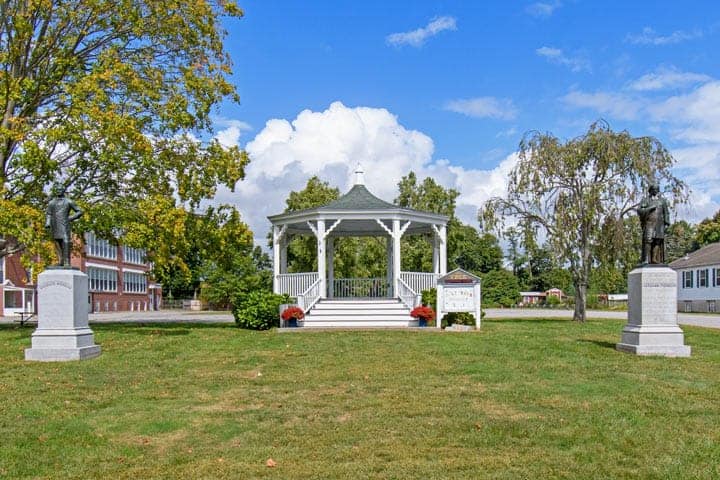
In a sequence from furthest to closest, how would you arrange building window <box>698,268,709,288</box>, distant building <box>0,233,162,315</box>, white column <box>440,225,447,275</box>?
building window <box>698,268,709,288</box> → distant building <box>0,233,162,315</box> → white column <box>440,225,447,275</box>

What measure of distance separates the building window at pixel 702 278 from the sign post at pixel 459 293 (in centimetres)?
3779

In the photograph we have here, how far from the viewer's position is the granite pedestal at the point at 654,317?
41.6 ft

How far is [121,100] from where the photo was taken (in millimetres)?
20875

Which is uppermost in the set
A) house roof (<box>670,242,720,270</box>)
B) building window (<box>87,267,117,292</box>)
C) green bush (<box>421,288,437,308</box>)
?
house roof (<box>670,242,720,270</box>)

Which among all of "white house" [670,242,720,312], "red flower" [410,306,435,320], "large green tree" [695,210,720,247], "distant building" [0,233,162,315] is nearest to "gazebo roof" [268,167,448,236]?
"red flower" [410,306,435,320]

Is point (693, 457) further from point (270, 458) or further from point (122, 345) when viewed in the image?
point (122, 345)

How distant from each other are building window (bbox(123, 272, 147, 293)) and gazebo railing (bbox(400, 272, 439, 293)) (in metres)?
47.7

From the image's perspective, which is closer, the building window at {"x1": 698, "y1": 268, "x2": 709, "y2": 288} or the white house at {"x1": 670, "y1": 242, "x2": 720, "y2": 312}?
the white house at {"x1": 670, "y1": 242, "x2": 720, "y2": 312}

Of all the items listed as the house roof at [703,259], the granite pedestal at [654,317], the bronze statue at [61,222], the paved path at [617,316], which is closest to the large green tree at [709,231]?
the house roof at [703,259]

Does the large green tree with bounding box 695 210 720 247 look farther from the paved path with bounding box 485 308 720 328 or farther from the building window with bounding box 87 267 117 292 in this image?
the building window with bounding box 87 267 117 292

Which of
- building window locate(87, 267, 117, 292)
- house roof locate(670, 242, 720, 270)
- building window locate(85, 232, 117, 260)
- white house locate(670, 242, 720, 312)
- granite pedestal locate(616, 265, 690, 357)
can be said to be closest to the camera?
granite pedestal locate(616, 265, 690, 357)

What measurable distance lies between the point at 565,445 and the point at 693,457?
3.40 ft

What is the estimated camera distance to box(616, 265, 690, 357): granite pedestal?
1267cm

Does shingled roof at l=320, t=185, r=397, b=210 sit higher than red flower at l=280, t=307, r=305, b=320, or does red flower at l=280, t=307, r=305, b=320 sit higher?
shingled roof at l=320, t=185, r=397, b=210
